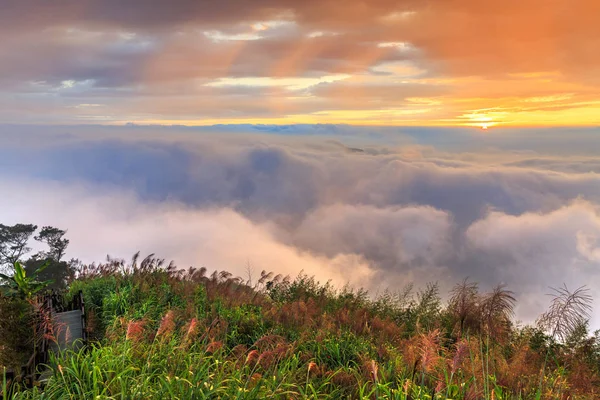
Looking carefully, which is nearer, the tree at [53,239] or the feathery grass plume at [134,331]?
the feathery grass plume at [134,331]

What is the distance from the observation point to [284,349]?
21.2 feet

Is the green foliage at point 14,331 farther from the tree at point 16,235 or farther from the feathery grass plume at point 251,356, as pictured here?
the tree at point 16,235

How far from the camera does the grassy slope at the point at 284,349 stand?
5605mm

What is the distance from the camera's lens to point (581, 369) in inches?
288

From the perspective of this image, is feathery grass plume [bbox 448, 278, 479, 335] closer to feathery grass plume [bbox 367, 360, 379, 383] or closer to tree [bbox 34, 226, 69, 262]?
feathery grass plume [bbox 367, 360, 379, 383]

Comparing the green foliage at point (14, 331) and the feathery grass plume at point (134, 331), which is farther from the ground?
the feathery grass plume at point (134, 331)

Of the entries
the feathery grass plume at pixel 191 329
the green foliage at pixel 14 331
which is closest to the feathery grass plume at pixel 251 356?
the feathery grass plume at pixel 191 329

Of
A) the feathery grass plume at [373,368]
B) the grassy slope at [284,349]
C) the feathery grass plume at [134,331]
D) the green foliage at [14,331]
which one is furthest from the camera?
the green foliage at [14,331]

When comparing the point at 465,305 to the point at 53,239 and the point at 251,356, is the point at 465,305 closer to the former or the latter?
the point at 251,356

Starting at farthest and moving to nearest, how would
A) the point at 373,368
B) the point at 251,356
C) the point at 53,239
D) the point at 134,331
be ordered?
the point at 53,239 < the point at 134,331 < the point at 251,356 < the point at 373,368

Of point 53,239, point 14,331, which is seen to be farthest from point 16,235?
point 14,331

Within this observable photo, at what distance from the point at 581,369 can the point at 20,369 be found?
822cm

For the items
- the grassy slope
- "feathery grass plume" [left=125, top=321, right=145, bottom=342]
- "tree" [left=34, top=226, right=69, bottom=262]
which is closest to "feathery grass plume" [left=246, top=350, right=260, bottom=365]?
the grassy slope

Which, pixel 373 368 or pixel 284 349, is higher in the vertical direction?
pixel 373 368
